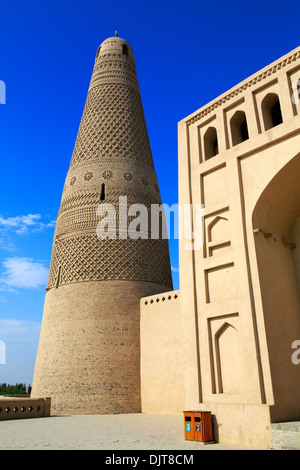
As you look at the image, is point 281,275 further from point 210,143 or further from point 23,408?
point 23,408

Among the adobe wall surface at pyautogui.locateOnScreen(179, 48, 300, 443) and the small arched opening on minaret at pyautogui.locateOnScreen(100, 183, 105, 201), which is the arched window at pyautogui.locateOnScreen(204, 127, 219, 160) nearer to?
the adobe wall surface at pyautogui.locateOnScreen(179, 48, 300, 443)

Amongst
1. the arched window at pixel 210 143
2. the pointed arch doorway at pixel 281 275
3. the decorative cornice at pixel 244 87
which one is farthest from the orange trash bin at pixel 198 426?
the decorative cornice at pixel 244 87

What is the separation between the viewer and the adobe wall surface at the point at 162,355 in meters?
8.82

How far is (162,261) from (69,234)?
2727 mm

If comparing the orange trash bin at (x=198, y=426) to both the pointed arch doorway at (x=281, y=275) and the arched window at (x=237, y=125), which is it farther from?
the arched window at (x=237, y=125)

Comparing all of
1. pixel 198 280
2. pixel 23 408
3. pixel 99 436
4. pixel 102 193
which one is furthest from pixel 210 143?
pixel 23 408

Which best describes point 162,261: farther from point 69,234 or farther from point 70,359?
point 70,359

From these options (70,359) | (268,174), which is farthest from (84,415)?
(268,174)

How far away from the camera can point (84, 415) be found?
888 cm

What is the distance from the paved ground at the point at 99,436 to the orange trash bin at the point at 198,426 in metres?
0.09

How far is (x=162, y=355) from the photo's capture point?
9.26 m

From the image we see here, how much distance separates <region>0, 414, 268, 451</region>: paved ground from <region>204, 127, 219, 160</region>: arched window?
4466 mm

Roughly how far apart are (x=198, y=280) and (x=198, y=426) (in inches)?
81.6
